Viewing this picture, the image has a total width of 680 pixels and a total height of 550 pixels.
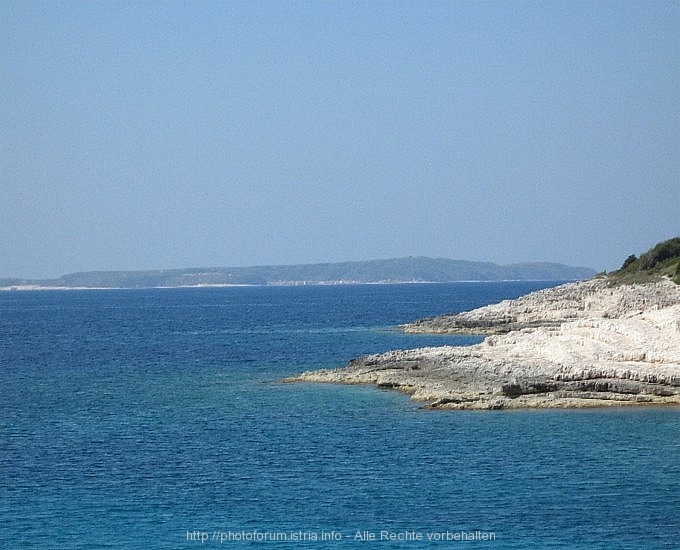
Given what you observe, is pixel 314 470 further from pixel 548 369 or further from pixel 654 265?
pixel 654 265

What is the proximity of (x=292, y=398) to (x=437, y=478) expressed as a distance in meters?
15.9

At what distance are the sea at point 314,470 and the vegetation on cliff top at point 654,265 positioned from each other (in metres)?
45.6

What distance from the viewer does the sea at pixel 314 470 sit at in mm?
22172

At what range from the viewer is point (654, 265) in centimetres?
9175

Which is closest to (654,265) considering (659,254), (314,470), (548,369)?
(659,254)

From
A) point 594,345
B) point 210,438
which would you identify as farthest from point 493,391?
point 210,438

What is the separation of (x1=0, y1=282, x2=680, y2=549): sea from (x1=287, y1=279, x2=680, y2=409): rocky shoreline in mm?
1376

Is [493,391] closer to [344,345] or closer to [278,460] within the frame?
[278,460]

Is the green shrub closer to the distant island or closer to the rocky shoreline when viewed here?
the distant island

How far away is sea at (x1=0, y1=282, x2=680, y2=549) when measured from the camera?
2217cm

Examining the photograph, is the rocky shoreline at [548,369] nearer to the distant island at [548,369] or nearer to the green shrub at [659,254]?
the distant island at [548,369]

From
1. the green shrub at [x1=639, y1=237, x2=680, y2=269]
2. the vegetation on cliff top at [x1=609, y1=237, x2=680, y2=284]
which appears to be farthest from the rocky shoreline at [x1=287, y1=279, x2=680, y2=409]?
the green shrub at [x1=639, y1=237, x2=680, y2=269]

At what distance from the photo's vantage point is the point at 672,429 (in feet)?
106

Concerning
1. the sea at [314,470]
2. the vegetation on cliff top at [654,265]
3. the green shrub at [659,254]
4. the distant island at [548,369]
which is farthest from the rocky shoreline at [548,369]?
the green shrub at [659,254]
